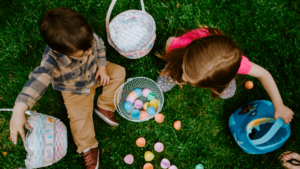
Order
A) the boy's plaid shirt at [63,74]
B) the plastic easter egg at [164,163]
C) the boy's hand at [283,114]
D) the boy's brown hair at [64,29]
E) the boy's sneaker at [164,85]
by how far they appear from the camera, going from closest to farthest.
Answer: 1. the boy's brown hair at [64,29]
2. the boy's plaid shirt at [63,74]
3. the boy's hand at [283,114]
4. the plastic easter egg at [164,163]
5. the boy's sneaker at [164,85]

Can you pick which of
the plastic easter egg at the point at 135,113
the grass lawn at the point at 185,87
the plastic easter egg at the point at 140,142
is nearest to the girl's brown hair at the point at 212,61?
the plastic easter egg at the point at 135,113

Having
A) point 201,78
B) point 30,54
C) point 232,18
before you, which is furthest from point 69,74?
point 232,18

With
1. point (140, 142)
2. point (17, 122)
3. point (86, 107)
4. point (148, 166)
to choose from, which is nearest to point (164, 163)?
point (148, 166)

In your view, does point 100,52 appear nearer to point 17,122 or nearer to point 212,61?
point 17,122

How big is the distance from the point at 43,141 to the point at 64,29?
0.90 metres

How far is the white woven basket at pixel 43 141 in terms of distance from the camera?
4.85 ft

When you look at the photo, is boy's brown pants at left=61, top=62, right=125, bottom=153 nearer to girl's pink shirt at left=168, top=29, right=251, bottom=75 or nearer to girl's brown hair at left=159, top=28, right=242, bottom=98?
girl's pink shirt at left=168, top=29, right=251, bottom=75

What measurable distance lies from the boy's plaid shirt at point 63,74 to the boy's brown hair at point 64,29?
0.22 metres

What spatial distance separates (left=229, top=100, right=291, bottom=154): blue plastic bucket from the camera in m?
1.83

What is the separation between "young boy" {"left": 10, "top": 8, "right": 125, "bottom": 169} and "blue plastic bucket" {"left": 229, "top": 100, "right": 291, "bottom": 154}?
4.24 feet

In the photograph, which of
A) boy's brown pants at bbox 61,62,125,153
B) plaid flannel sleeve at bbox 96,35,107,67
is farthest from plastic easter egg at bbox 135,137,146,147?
plaid flannel sleeve at bbox 96,35,107,67

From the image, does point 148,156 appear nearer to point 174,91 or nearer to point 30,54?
point 174,91

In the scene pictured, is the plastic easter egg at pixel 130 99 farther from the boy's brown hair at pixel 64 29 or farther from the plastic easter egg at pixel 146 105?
the boy's brown hair at pixel 64 29

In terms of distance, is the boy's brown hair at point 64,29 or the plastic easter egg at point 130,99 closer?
the boy's brown hair at point 64,29
